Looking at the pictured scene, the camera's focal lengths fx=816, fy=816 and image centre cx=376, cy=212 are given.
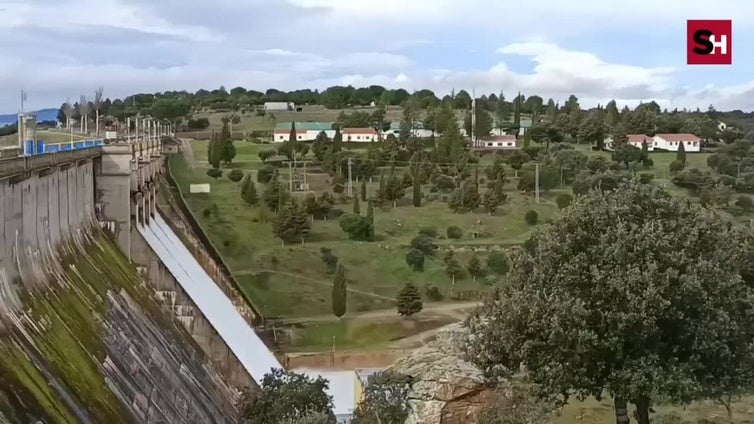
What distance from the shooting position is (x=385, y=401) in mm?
15023

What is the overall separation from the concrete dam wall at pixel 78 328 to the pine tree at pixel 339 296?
17.5m

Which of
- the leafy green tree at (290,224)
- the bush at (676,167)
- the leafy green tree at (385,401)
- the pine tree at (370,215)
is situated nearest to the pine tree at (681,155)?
the bush at (676,167)

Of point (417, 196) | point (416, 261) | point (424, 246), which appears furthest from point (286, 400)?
point (417, 196)

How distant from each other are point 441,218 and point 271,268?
37.0ft

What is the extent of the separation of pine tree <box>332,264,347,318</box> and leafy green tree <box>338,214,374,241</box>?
552cm

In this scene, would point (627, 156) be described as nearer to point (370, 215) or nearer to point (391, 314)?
point (370, 215)

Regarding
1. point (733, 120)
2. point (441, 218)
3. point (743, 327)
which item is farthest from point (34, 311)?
point (733, 120)

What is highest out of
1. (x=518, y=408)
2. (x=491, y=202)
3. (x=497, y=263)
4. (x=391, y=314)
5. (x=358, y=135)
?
(x=358, y=135)

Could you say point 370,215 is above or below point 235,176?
below

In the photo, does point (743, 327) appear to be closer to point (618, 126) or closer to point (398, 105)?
point (618, 126)

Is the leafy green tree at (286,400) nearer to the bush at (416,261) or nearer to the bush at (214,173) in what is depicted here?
the bush at (416,261)

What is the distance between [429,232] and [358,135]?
910 inches

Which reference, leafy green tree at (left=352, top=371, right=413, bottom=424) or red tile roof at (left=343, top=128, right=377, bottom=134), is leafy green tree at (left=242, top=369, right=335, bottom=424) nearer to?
leafy green tree at (left=352, top=371, right=413, bottom=424)

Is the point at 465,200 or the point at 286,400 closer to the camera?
the point at 286,400
